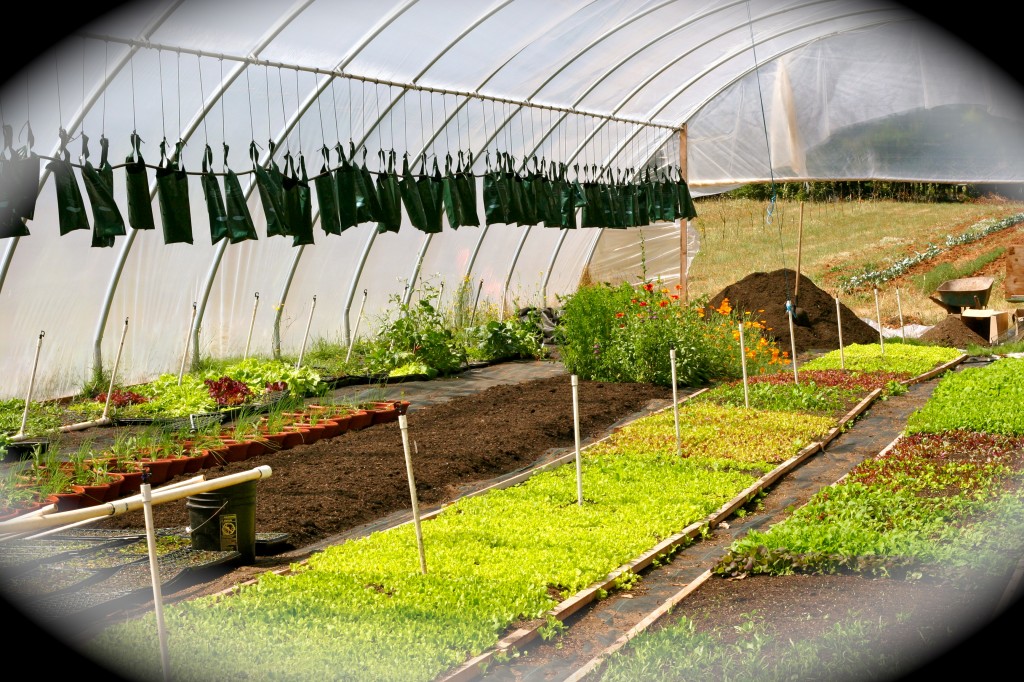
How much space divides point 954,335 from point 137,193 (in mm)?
13103

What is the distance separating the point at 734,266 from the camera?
26.3 meters

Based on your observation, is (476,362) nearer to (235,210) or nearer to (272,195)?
(272,195)

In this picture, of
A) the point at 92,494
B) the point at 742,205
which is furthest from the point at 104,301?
the point at 742,205

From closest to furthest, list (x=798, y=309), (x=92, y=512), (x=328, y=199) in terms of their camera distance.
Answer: (x=92, y=512) < (x=328, y=199) < (x=798, y=309)

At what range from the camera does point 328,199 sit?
956 cm

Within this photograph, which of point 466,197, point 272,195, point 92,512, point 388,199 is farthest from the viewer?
point 466,197

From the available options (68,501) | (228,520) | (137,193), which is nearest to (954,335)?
(137,193)

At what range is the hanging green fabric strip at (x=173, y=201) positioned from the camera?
27.1 ft

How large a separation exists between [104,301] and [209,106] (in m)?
2.53

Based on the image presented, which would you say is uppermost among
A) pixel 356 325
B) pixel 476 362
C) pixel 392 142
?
pixel 392 142

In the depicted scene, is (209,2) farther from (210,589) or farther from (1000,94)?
(1000,94)

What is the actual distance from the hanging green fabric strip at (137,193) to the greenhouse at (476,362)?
0.04 m

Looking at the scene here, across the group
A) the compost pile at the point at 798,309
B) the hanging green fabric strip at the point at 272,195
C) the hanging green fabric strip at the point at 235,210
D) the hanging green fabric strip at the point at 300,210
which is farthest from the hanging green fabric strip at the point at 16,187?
the compost pile at the point at 798,309

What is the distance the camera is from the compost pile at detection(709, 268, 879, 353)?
15.8m
